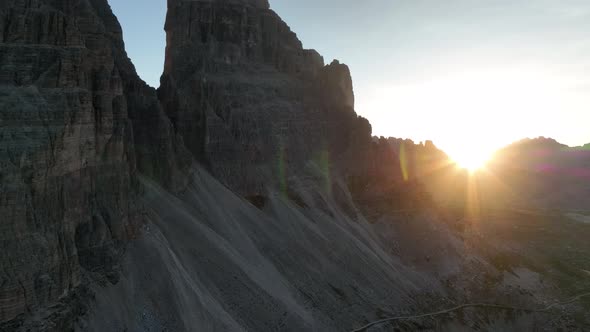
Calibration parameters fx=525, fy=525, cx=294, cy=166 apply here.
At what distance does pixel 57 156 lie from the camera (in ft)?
90.6

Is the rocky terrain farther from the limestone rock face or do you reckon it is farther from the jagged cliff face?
the jagged cliff face

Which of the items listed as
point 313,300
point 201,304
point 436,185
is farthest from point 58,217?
point 436,185

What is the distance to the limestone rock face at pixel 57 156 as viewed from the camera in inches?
983

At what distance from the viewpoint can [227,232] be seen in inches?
1911

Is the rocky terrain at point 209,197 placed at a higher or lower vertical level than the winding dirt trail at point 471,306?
higher

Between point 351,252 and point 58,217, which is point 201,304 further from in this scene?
point 351,252

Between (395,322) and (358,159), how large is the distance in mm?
35254

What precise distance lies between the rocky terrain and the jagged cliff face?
209 mm

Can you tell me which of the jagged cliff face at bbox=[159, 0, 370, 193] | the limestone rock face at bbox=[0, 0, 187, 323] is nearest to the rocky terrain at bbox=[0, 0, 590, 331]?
the limestone rock face at bbox=[0, 0, 187, 323]

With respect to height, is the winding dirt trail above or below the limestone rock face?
below

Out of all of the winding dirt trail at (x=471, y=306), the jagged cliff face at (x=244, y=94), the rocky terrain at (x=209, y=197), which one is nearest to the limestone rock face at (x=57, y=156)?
the rocky terrain at (x=209, y=197)

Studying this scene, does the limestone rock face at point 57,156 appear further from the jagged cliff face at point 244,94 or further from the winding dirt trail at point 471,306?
the winding dirt trail at point 471,306

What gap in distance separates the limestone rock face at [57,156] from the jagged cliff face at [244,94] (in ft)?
67.2

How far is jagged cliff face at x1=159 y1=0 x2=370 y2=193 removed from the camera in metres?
58.2
